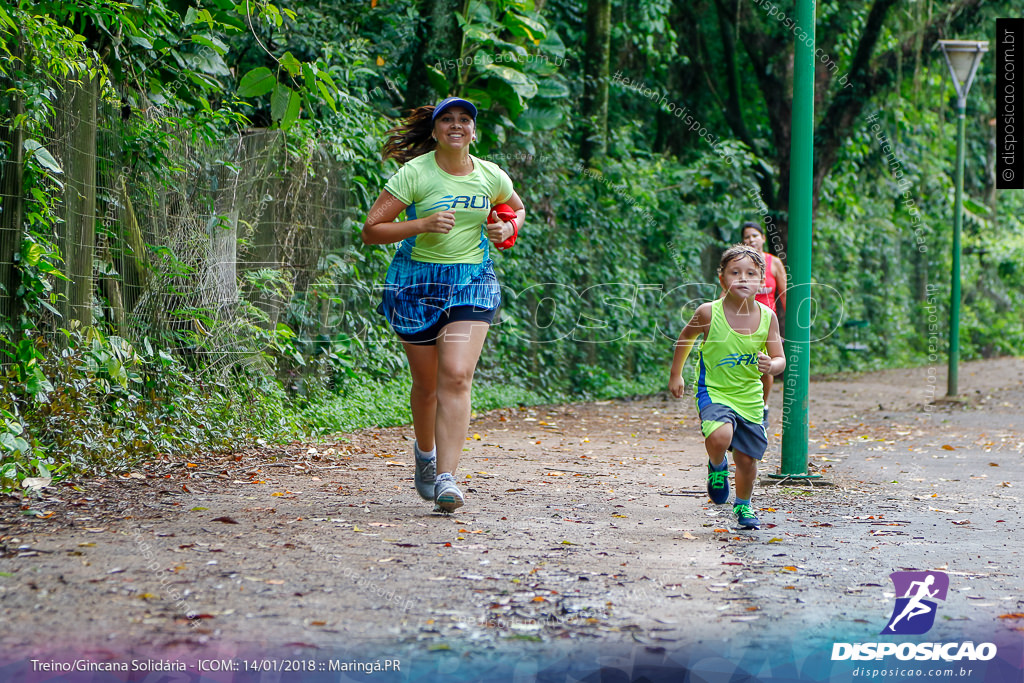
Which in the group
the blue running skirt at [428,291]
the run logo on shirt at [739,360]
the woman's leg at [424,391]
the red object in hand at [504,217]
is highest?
the red object in hand at [504,217]

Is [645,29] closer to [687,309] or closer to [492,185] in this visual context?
[687,309]

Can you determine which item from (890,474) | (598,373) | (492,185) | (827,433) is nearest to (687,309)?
(598,373)

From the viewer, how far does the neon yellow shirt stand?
206 inches

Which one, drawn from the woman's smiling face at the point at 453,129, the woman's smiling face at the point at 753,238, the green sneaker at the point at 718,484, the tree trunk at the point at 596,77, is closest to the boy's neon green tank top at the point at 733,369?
the green sneaker at the point at 718,484

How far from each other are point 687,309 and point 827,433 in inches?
220

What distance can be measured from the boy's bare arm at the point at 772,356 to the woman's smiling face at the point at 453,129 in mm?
1835

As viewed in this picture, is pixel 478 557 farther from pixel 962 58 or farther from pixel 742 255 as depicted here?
pixel 962 58

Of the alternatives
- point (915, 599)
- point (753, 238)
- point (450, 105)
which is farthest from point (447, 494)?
point (753, 238)

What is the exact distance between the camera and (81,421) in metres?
6.08

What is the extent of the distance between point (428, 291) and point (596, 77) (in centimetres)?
1003

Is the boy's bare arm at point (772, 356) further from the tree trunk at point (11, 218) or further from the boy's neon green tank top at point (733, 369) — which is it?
the tree trunk at point (11, 218)

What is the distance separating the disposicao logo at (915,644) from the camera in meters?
3.29

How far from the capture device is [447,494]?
16.8ft

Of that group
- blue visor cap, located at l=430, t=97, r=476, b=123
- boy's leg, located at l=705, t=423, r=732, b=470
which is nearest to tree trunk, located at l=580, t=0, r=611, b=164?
blue visor cap, located at l=430, t=97, r=476, b=123
